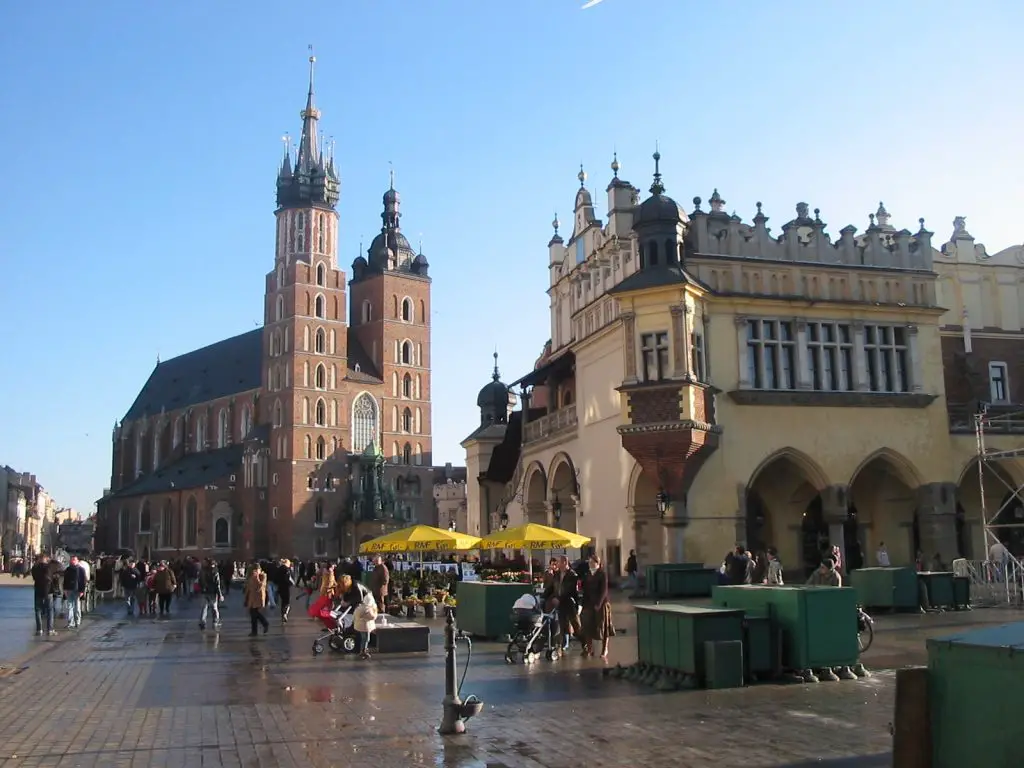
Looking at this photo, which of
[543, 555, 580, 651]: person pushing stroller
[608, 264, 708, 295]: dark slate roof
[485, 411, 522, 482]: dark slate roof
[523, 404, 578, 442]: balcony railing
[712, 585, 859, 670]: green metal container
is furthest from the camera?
[485, 411, 522, 482]: dark slate roof

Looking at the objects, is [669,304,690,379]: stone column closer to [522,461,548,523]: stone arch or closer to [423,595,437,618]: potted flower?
[423,595,437,618]: potted flower

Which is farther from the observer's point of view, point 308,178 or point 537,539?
point 308,178

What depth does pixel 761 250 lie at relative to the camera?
33.9 meters

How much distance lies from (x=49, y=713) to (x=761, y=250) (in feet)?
89.9

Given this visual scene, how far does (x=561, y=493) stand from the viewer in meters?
40.3

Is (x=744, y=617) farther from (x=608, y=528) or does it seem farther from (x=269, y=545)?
(x=269, y=545)

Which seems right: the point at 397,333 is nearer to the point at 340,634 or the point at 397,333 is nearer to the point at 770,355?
the point at 770,355

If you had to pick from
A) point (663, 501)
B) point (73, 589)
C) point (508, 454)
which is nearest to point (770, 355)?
point (663, 501)

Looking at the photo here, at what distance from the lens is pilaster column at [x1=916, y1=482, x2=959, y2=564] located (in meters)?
33.3

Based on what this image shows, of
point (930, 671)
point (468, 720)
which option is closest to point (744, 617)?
point (468, 720)

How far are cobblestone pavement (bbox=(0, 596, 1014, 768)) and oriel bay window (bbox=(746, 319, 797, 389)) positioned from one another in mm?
18108

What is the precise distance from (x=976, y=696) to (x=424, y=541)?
22.1 meters

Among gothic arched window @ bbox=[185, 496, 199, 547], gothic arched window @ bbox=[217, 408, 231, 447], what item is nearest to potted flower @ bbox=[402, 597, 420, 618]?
gothic arched window @ bbox=[185, 496, 199, 547]

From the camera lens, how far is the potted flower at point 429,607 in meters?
25.9
